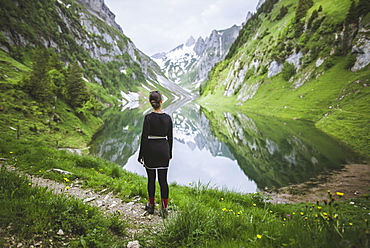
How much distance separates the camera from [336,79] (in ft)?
122

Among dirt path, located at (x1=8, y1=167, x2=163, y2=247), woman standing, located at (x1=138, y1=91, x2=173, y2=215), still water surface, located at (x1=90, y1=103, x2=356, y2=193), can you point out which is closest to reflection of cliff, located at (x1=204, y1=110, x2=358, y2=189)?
still water surface, located at (x1=90, y1=103, x2=356, y2=193)

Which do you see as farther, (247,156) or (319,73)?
(319,73)

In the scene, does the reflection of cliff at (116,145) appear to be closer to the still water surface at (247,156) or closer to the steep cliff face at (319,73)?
the still water surface at (247,156)

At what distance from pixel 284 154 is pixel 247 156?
3.87m

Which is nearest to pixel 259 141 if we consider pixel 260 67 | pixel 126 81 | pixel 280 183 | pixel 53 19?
pixel 280 183

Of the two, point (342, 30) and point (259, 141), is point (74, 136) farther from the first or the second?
point (342, 30)

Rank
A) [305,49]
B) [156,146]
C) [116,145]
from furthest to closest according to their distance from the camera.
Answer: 1. [305,49]
2. [116,145]
3. [156,146]

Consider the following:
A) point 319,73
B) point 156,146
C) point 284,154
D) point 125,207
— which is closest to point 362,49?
point 319,73

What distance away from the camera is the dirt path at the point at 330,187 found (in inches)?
425

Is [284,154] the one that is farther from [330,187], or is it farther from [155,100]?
[155,100]

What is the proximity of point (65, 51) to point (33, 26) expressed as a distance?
16.3 meters

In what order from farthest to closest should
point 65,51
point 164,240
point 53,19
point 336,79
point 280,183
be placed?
point 53,19 → point 65,51 → point 336,79 → point 280,183 → point 164,240

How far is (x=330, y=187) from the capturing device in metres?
11.8

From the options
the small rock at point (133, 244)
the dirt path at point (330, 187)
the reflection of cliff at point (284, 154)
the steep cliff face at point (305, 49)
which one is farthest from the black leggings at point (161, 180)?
the steep cliff face at point (305, 49)
